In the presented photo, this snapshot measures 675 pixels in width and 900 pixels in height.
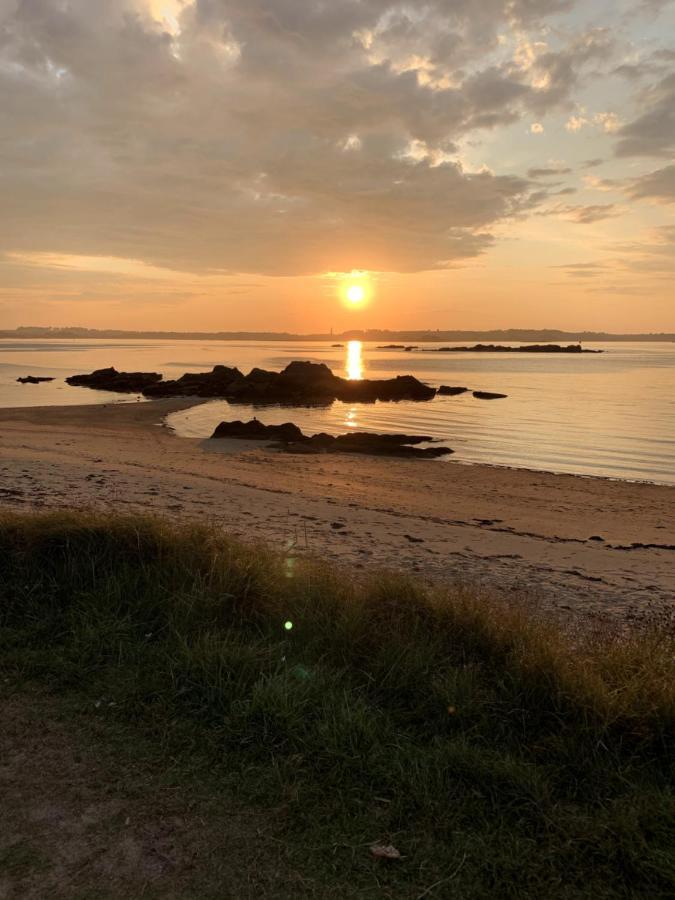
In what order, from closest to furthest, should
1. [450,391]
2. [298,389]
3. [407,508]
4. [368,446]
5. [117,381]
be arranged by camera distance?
1. [407,508]
2. [368,446]
3. [298,389]
4. [450,391]
5. [117,381]

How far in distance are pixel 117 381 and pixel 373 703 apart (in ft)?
179

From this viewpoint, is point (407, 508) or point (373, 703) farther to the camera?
point (407, 508)

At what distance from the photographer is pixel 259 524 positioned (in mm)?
11609

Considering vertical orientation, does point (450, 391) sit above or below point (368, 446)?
above

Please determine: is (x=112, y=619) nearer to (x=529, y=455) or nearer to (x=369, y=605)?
(x=369, y=605)

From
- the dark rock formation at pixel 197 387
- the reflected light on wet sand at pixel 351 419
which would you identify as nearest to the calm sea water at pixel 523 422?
the reflected light on wet sand at pixel 351 419

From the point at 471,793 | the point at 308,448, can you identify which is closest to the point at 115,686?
the point at 471,793

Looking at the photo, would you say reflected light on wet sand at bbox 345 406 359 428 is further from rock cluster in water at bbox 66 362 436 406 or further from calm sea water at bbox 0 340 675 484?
rock cluster in water at bbox 66 362 436 406

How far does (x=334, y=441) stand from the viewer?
83.3 feet

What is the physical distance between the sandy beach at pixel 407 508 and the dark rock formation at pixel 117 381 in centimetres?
2977

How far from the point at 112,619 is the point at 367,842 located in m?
3.06

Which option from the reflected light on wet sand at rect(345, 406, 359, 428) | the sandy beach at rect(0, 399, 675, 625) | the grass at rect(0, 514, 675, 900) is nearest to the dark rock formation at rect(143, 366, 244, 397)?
the reflected light on wet sand at rect(345, 406, 359, 428)

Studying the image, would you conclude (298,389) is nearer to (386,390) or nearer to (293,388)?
(293,388)

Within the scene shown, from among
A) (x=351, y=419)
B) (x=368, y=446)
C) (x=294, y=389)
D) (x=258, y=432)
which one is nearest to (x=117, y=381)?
(x=294, y=389)
